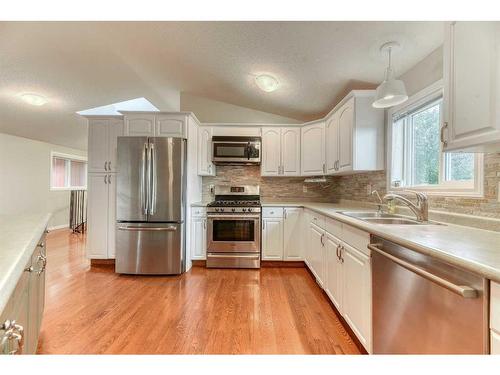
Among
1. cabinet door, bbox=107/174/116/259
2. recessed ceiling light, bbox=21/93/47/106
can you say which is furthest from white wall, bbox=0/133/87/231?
cabinet door, bbox=107/174/116/259

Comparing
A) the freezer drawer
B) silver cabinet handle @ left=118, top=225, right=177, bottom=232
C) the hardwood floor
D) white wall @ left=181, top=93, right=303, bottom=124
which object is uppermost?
white wall @ left=181, top=93, right=303, bottom=124

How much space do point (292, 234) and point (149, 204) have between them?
1.89 meters

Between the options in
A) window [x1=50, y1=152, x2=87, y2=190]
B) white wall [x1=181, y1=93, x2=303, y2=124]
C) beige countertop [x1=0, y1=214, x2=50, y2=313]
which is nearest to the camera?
beige countertop [x1=0, y1=214, x2=50, y2=313]

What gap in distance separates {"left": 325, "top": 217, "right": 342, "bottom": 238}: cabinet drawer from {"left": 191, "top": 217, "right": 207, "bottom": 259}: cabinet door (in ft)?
5.44

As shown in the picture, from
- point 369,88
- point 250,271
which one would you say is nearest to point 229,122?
point 369,88

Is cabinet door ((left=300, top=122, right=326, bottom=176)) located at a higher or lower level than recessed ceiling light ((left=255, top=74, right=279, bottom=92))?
lower

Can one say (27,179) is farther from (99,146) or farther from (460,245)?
(460,245)

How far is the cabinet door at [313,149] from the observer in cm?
326

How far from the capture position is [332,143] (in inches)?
116

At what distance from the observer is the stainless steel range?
311 centimetres

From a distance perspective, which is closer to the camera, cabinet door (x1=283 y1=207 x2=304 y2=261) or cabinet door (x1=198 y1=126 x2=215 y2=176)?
cabinet door (x1=283 y1=207 x2=304 y2=261)

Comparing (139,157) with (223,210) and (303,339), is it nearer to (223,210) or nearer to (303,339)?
(223,210)

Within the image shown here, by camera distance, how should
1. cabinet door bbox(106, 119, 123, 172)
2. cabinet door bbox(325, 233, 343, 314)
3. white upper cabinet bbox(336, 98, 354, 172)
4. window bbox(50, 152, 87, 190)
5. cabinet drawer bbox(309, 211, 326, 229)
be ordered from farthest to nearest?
window bbox(50, 152, 87, 190), cabinet door bbox(106, 119, 123, 172), white upper cabinet bbox(336, 98, 354, 172), cabinet drawer bbox(309, 211, 326, 229), cabinet door bbox(325, 233, 343, 314)

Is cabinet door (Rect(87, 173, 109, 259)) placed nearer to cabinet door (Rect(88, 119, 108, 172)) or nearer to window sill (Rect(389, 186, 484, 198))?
cabinet door (Rect(88, 119, 108, 172))
